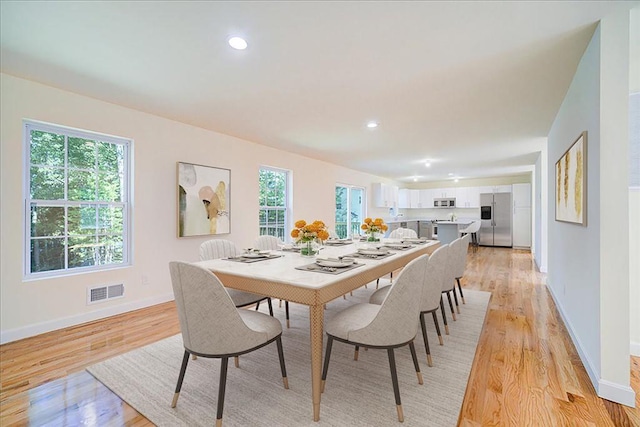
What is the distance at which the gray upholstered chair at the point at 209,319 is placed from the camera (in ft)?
4.83

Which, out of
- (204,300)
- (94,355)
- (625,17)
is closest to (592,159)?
(625,17)

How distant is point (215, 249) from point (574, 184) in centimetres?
315

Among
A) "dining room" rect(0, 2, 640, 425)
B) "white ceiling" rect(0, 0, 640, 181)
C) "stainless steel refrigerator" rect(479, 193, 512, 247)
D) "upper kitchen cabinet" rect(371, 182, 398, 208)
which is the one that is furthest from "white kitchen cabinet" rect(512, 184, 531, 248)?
"white ceiling" rect(0, 0, 640, 181)

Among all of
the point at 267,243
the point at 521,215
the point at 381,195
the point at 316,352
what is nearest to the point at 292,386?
the point at 316,352

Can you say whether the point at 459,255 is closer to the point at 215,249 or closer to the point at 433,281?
the point at 433,281

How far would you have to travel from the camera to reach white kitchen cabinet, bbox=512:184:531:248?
8813 mm

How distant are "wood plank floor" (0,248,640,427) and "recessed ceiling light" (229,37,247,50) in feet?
7.81

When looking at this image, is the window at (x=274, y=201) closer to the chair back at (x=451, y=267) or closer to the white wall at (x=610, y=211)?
the chair back at (x=451, y=267)

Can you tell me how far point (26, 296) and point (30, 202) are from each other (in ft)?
2.84

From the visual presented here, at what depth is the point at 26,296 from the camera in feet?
8.79

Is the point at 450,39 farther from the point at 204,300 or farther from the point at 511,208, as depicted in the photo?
the point at 511,208

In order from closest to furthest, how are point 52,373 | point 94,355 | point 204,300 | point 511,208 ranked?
point 204,300 → point 52,373 → point 94,355 → point 511,208

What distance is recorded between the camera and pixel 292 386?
1892 millimetres

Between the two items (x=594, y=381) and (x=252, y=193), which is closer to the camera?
(x=594, y=381)
